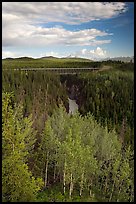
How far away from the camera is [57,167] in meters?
20.4

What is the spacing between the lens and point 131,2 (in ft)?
32.1

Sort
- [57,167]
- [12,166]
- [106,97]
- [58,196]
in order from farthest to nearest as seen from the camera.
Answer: [106,97] < [57,167] < [58,196] < [12,166]

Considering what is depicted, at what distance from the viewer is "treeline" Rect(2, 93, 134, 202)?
11234mm

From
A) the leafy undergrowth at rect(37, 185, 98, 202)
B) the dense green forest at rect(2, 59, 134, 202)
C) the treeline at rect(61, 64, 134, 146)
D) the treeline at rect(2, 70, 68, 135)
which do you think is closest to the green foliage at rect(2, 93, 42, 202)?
the dense green forest at rect(2, 59, 134, 202)

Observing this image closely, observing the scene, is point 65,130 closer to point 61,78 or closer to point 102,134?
point 102,134

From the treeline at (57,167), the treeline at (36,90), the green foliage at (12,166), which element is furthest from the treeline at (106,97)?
the green foliage at (12,166)

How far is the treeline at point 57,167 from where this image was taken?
36.9 feet

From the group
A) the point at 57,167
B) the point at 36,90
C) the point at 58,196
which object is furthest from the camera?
the point at 36,90

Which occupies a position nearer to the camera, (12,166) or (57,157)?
(12,166)

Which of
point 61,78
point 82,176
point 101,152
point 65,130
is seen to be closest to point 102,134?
point 101,152

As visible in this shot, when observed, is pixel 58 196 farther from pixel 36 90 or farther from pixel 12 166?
pixel 36 90

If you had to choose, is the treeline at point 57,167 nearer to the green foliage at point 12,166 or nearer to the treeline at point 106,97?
the green foliage at point 12,166

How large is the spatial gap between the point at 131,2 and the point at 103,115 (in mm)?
46510

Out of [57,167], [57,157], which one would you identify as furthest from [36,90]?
[57,157]
